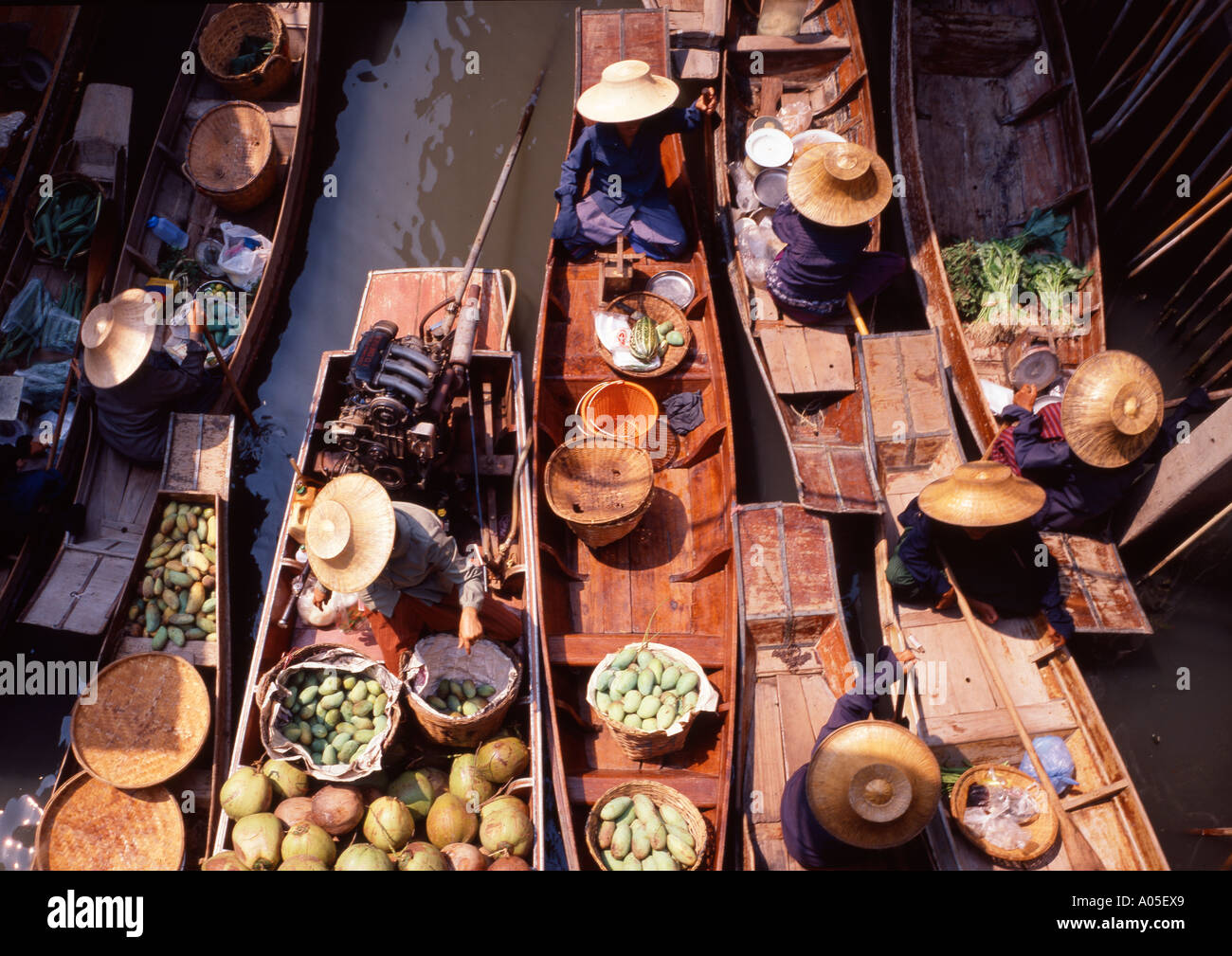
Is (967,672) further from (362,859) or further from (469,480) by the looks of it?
(362,859)

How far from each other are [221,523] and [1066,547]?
21.9 feet

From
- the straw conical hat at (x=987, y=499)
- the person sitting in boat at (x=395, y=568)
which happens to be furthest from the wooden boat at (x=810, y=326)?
the person sitting in boat at (x=395, y=568)

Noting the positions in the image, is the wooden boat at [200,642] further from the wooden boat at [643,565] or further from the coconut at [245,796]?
the wooden boat at [643,565]

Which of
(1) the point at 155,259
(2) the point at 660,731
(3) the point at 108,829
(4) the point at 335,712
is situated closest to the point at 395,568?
(4) the point at 335,712

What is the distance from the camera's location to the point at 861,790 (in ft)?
12.0

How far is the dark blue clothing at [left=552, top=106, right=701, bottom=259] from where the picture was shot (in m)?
6.20

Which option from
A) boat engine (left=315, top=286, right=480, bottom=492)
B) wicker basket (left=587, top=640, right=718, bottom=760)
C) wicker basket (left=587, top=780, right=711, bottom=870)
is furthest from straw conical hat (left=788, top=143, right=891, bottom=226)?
wicker basket (left=587, top=780, right=711, bottom=870)

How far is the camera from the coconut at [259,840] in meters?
4.02

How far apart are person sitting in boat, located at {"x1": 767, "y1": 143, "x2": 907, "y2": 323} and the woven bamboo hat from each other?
393 centimetres

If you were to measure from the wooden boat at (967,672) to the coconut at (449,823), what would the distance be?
9.72 feet

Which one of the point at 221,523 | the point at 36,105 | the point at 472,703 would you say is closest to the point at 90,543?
the point at 221,523

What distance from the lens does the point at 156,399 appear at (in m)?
5.75

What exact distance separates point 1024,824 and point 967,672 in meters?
1.03

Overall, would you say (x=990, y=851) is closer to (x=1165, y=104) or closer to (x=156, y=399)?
(x=156, y=399)
